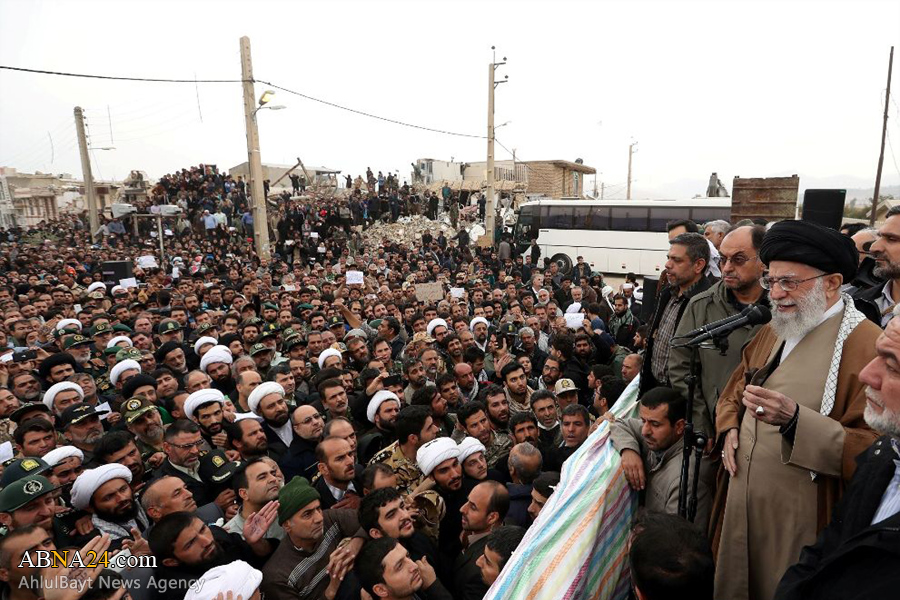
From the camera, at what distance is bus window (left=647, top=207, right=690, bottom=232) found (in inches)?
719

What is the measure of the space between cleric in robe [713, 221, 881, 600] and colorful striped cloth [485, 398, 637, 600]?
0.39m

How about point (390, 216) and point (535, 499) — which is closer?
point (535, 499)

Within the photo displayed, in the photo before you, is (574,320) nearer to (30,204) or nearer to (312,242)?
(312,242)

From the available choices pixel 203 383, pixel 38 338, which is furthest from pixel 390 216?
pixel 203 383

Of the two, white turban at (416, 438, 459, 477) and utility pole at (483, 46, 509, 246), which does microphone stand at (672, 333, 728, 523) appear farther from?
utility pole at (483, 46, 509, 246)

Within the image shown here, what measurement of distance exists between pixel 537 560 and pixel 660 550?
1.41 ft

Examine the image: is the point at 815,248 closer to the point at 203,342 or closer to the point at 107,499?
the point at 107,499

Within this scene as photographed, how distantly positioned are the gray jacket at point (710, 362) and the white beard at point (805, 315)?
1.99ft

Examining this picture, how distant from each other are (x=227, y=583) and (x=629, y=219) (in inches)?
759

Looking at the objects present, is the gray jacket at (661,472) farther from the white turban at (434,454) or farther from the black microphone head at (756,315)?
the white turban at (434,454)

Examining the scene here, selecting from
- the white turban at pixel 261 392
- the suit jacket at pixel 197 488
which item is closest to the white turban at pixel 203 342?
the white turban at pixel 261 392

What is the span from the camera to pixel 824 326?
192cm

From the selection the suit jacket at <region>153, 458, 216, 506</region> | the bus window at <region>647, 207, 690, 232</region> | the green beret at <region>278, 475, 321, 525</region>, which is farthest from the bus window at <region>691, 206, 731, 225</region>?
the green beret at <region>278, 475, 321, 525</region>

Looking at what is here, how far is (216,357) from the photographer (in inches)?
239
